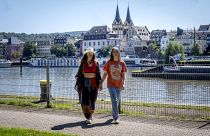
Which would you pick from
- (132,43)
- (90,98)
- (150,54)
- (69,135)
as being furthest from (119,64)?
(132,43)

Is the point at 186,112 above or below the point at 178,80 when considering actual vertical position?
below

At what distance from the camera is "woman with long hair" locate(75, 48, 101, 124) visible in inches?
415

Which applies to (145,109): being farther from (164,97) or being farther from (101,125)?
(101,125)

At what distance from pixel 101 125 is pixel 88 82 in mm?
1242

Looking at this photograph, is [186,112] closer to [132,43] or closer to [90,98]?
[90,98]

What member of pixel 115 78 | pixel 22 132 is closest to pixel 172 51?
pixel 115 78

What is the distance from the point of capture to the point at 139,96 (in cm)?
1312

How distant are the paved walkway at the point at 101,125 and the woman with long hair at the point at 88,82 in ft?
1.44

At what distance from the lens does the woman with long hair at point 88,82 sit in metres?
10.5

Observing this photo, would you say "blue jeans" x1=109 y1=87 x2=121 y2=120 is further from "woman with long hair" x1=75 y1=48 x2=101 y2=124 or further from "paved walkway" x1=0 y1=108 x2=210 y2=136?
"woman with long hair" x1=75 y1=48 x2=101 y2=124

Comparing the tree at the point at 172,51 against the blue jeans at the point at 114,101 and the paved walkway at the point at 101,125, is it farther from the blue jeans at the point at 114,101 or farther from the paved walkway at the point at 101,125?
the blue jeans at the point at 114,101

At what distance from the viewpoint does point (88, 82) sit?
10.5 meters

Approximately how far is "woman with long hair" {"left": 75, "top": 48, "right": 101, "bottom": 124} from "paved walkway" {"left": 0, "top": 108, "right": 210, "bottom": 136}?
440 mm

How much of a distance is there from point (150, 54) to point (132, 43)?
21.4 meters
